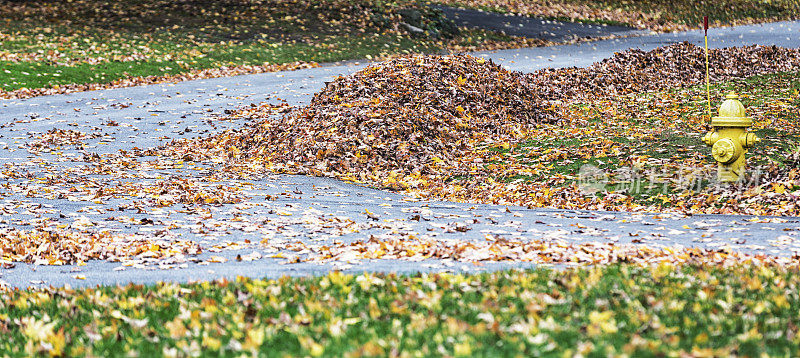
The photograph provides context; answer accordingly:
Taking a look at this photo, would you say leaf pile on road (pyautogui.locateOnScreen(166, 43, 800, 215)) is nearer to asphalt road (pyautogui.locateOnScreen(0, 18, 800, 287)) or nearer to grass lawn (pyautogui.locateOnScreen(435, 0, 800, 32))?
asphalt road (pyautogui.locateOnScreen(0, 18, 800, 287))

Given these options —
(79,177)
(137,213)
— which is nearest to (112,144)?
(79,177)

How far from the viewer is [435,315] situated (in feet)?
15.8

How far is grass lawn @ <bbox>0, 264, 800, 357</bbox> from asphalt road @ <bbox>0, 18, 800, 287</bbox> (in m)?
0.70

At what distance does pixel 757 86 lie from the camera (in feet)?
51.8

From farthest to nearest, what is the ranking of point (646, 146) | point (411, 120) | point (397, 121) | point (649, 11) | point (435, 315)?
point (649, 11), point (411, 120), point (397, 121), point (646, 146), point (435, 315)

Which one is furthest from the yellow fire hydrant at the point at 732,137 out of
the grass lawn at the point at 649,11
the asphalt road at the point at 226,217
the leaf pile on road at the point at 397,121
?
the grass lawn at the point at 649,11

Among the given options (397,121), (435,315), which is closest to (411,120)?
(397,121)

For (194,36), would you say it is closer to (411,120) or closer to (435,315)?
(411,120)

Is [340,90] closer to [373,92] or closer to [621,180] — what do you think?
[373,92]

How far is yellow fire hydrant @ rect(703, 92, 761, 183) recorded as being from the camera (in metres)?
9.44

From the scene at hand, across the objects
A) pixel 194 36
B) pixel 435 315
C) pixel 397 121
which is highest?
pixel 194 36

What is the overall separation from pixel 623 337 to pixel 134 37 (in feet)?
70.0

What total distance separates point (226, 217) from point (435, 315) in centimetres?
457

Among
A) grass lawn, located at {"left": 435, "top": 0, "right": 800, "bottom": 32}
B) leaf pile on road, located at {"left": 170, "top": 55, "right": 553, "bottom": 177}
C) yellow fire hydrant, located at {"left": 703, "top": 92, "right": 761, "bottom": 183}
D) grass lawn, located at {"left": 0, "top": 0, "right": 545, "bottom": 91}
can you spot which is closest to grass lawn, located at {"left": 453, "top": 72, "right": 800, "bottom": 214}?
yellow fire hydrant, located at {"left": 703, "top": 92, "right": 761, "bottom": 183}
